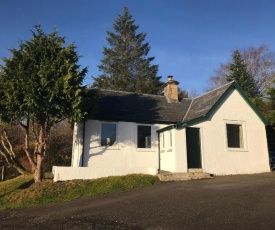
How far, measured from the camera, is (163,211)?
8078 mm

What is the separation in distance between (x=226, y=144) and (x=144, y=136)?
5368 millimetres

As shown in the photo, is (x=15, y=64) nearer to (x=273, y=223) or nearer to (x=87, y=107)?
(x=87, y=107)

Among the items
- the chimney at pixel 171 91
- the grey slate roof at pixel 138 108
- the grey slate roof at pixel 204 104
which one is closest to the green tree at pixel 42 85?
the grey slate roof at pixel 138 108

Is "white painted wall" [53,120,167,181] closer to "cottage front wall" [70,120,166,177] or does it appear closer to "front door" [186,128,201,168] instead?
"cottage front wall" [70,120,166,177]

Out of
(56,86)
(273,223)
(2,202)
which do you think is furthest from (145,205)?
(56,86)

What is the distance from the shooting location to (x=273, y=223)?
6566 millimetres

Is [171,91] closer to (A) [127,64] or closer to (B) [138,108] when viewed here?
(B) [138,108]

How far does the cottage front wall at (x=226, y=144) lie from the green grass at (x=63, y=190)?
4461mm

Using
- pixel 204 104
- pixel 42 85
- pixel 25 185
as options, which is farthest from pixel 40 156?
pixel 204 104

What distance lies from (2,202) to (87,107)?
597 centimetres

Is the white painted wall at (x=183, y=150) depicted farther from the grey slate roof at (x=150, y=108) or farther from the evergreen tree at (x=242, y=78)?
the evergreen tree at (x=242, y=78)

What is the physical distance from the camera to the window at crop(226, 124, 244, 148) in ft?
56.7

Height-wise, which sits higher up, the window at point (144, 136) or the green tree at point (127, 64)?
the green tree at point (127, 64)

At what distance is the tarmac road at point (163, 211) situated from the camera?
6.85 meters
